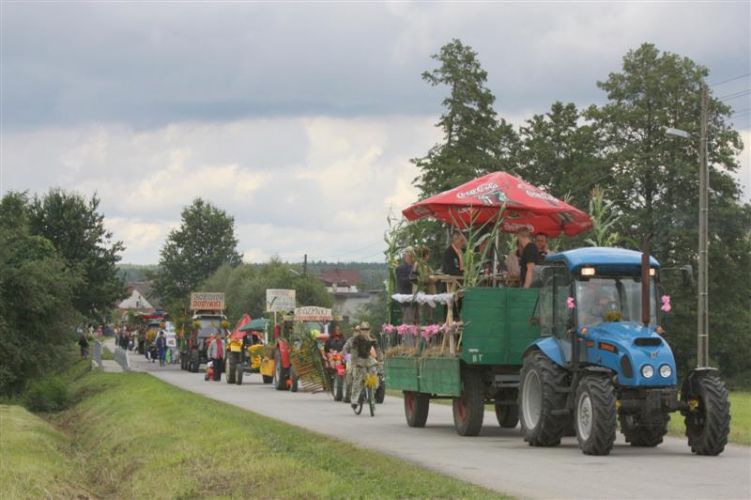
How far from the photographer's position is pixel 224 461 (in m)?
19.4

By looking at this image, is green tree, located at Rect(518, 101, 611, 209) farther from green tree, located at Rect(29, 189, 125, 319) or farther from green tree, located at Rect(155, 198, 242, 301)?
green tree, located at Rect(155, 198, 242, 301)

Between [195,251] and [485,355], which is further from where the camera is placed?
[195,251]

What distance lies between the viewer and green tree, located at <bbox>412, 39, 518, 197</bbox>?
235 ft

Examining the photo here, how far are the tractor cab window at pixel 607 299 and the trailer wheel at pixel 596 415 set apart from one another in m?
1.10

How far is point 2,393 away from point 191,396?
1836 centimetres

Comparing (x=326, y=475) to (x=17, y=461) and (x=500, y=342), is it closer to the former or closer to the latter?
→ (x=500, y=342)

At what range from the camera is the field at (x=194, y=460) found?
610 inches

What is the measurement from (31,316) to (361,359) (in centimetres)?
2840

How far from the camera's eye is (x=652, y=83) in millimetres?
65000

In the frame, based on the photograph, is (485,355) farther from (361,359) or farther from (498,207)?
(361,359)

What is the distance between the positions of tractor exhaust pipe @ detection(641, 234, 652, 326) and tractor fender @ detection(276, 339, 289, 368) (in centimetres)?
2438

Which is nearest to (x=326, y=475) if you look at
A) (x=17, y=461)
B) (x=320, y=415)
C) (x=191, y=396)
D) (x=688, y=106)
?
(x=17, y=461)

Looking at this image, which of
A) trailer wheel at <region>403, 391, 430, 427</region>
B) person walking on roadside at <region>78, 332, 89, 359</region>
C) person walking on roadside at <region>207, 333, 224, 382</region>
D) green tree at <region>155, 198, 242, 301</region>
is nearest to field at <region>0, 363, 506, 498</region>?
trailer wheel at <region>403, 391, 430, 427</region>

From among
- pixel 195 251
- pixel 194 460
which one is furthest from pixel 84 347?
pixel 195 251
